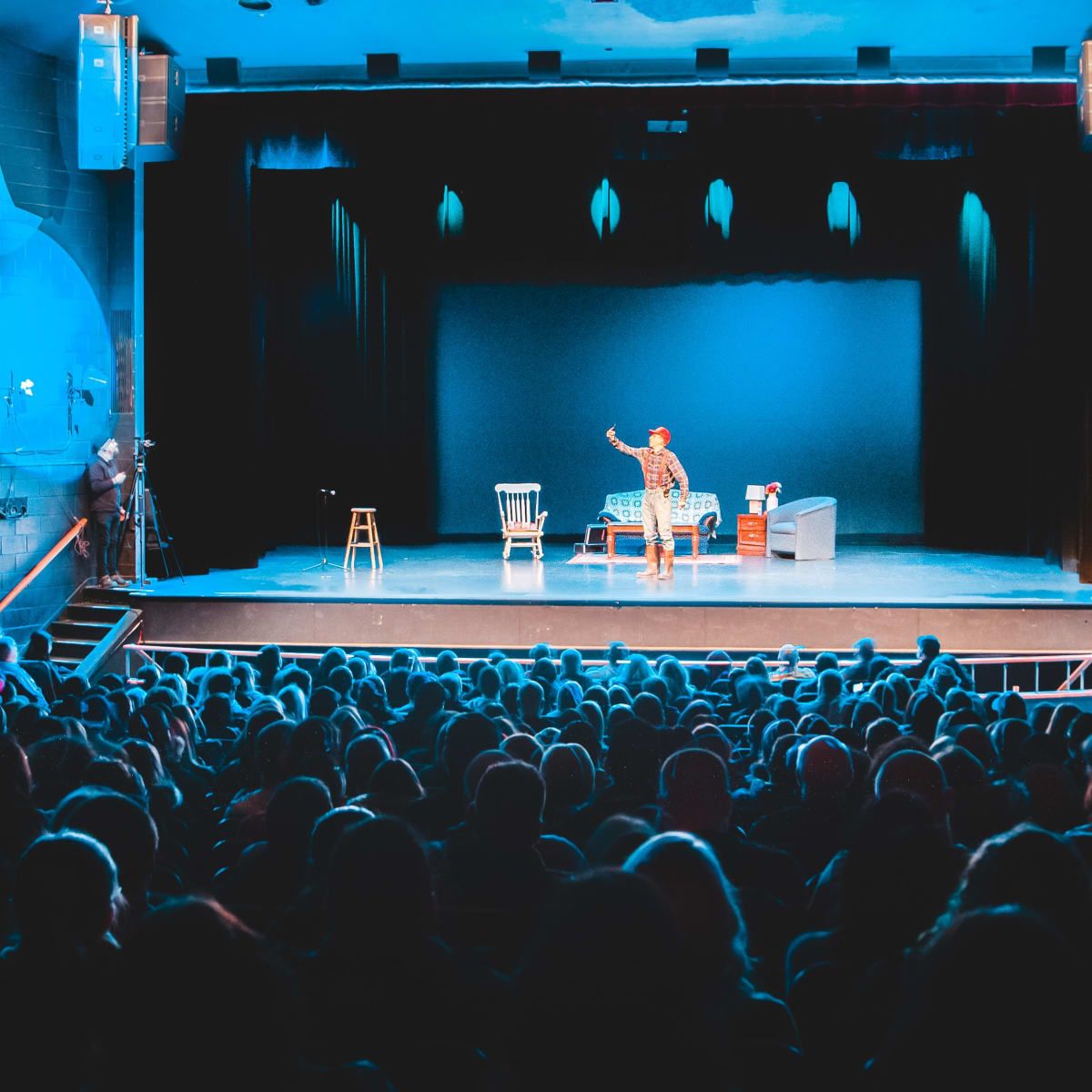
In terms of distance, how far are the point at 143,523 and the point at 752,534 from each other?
20.8ft

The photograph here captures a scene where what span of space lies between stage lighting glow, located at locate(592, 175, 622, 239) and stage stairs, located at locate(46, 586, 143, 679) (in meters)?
7.04

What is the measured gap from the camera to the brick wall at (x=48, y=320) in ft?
32.7

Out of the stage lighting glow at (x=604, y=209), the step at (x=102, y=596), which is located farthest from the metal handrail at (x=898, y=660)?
the stage lighting glow at (x=604, y=209)

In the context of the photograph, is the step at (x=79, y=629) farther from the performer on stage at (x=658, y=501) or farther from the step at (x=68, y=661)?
the performer on stage at (x=658, y=501)

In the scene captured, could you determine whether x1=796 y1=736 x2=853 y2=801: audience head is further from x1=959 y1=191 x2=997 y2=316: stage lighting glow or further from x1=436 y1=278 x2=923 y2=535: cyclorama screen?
x1=436 y1=278 x2=923 y2=535: cyclorama screen

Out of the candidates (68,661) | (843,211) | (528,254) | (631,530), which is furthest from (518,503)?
(68,661)

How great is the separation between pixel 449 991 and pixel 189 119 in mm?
10566

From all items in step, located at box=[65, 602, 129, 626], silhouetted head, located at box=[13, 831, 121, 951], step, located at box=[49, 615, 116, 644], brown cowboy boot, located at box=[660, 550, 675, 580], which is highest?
silhouetted head, located at box=[13, 831, 121, 951]

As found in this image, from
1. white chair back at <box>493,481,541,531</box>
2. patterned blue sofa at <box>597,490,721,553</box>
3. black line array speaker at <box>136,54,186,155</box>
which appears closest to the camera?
black line array speaker at <box>136,54,186,155</box>

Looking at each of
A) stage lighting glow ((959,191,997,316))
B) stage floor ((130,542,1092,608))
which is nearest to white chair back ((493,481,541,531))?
stage floor ((130,542,1092,608))

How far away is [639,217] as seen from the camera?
556 inches

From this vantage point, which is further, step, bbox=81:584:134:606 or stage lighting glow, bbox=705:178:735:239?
stage lighting glow, bbox=705:178:735:239

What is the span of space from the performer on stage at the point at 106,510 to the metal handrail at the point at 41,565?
156mm

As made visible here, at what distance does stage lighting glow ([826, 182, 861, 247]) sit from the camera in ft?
45.6
